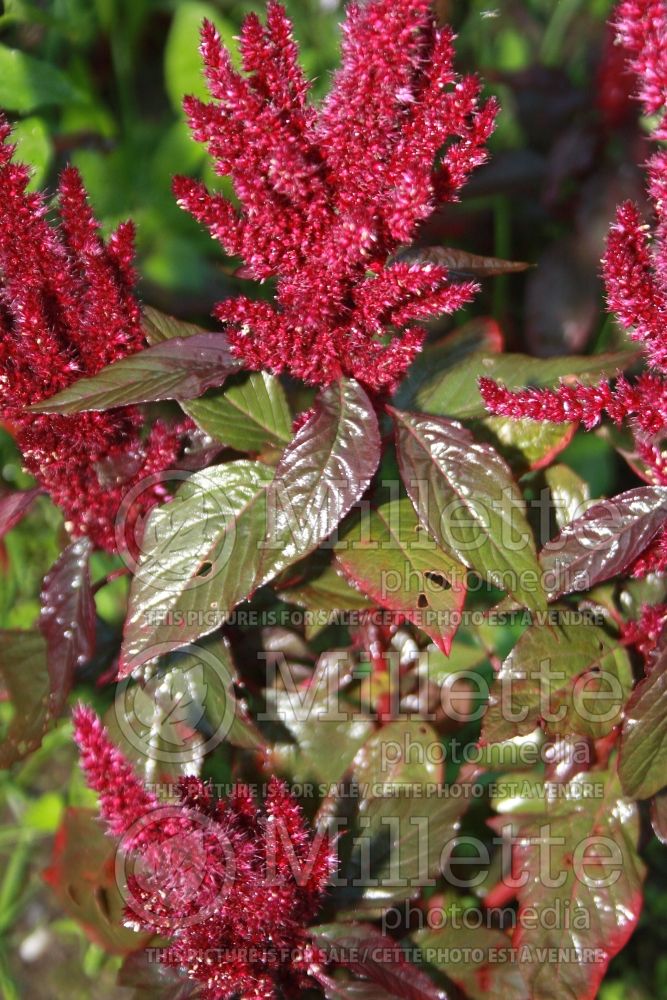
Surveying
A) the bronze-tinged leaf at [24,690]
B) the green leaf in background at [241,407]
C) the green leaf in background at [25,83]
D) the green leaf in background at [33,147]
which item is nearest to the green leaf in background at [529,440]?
the green leaf in background at [241,407]

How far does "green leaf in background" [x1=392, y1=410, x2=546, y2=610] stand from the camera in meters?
0.94

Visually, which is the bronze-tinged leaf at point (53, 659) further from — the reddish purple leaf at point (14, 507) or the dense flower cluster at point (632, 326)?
the dense flower cluster at point (632, 326)

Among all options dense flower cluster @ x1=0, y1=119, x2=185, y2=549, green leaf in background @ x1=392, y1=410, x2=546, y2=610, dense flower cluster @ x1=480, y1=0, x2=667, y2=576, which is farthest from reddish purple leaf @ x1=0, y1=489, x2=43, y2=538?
dense flower cluster @ x1=480, y1=0, x2=667, y2=576

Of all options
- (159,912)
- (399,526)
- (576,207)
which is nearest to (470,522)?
(399,526)

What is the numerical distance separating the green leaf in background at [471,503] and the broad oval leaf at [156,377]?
217 millimetres

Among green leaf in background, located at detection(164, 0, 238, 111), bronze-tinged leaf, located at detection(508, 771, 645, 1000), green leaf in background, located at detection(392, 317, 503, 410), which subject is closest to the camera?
bronze-tinged leaf, located at detection(508, 771, 645, 1000)

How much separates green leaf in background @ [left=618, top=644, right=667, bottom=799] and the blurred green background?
2.48ft

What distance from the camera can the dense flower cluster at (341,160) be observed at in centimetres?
86

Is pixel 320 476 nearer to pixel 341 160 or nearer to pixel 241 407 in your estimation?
pixel 241 407

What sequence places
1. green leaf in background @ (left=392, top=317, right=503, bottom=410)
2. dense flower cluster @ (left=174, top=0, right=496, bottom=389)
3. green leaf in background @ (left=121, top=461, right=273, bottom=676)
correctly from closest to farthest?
1. dense flower cluster @ (left=174, top=0, right=496, bottom=389)
2. green leaf in background @ (left=121, top=461, right=273, bottom=676)
3. green leaf in background @ (left=392, top=317, right=503, bottom=410)

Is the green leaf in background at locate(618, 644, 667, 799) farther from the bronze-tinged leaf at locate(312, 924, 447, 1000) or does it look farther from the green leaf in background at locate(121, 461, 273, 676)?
the green leaf in background at locate(121, 461, 273, 676)

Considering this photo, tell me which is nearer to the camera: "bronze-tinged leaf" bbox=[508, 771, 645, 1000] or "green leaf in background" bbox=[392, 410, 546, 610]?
"green leaf in background" bbox=[392, 410, 546, 610]

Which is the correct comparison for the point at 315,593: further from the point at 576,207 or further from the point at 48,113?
the point at 48,113

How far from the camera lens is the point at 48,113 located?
2.22m
